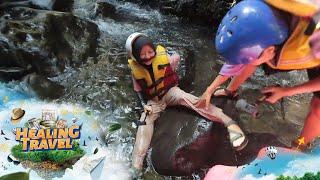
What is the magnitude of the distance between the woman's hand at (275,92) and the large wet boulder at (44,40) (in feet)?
1.03

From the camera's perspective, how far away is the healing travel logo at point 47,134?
74cm

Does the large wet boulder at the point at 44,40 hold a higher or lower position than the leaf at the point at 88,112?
higher

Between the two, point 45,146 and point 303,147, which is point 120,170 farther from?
point 303,147

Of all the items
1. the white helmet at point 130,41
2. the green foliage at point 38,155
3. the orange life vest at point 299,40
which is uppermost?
the orange life vest at point 299,40

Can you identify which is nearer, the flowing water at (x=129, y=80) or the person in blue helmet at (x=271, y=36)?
the person in blue helmet at (x=271, y=36)

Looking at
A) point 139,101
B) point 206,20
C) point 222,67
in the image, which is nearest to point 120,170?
point 139,101

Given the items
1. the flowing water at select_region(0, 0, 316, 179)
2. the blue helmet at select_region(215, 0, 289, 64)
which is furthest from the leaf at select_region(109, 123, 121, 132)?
the blue helmet at select_region(215, 0, 289, 64)

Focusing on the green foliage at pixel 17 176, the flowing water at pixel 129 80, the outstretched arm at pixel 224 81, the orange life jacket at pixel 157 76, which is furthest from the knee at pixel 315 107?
the green foliage at pixel 17 176

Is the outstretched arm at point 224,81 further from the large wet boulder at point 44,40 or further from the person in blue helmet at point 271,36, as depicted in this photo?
the large wet boulder at point 44,40

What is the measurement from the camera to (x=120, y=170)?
2.51ft

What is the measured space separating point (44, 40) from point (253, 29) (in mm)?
383

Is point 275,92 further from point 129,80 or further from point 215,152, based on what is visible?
point 129,80

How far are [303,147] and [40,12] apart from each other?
0.54m

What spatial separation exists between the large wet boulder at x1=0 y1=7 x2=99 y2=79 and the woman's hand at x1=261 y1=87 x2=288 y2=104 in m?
0.31
